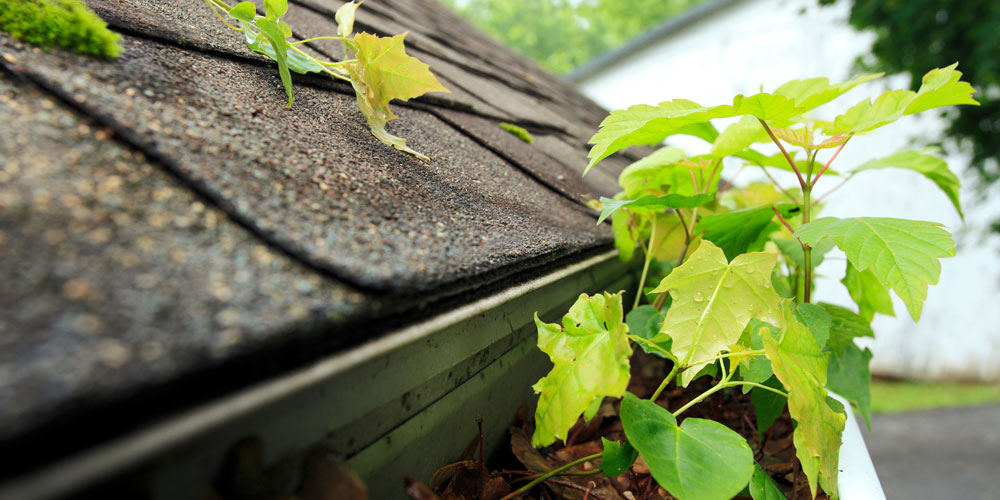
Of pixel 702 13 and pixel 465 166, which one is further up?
pixel 702 13

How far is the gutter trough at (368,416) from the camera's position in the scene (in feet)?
0.93

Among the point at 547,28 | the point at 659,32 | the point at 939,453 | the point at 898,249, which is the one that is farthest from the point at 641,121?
the point at 547,28

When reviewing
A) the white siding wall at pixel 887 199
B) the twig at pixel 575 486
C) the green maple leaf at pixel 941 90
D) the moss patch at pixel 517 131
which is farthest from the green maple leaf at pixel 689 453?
the white siding wall at pixel 887 199

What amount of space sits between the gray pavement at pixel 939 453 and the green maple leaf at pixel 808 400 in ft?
12.8

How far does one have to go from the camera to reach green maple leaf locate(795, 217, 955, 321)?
63cm

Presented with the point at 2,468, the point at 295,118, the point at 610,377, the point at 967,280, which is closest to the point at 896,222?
the point at 610,377

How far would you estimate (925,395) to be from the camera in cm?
609

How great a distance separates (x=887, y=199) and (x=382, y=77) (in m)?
7.72

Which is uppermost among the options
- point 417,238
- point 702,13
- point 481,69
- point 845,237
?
point 702,13

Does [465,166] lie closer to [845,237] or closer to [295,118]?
[295,118]

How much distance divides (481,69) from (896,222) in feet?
5.28

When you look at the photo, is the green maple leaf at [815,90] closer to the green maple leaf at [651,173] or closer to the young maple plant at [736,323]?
the young maple plant at [736,323]

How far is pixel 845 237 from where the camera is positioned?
0.69 m

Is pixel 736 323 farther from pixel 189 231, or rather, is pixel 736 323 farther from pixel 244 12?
pixel 244 12
